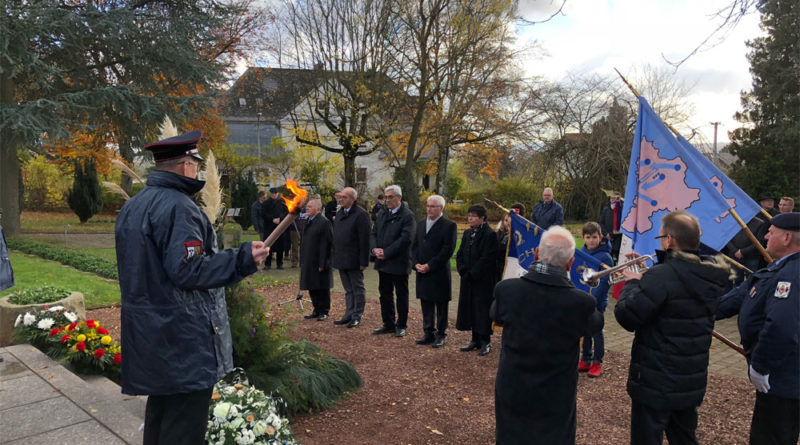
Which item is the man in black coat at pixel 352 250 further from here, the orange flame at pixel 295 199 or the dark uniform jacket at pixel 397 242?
the orange flame at pixel 295 199

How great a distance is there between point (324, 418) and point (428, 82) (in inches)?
586

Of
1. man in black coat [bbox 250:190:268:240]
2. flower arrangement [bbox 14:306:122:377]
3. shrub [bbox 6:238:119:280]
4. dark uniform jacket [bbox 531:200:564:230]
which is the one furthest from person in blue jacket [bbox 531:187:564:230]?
shrub [bbox 6:238:119:280]

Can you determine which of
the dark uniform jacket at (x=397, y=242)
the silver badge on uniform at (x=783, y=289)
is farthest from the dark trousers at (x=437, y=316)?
the silver badge on uniform at (x=783, y=289)

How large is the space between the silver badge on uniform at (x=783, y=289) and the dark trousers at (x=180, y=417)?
3.32 metres

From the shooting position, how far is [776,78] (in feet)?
73.4

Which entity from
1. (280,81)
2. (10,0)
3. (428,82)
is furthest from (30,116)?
(428,82)

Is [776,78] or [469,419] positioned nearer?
[469,419]

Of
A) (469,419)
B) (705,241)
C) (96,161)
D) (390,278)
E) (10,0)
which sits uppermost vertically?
(10,0)

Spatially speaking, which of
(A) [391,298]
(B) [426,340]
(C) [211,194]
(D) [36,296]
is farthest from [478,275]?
(D) [36,296]

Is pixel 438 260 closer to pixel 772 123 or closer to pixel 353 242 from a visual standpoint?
pixel 353 242

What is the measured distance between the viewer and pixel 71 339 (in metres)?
5.39

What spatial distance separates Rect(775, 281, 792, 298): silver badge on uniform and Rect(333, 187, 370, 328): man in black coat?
18.7 ft

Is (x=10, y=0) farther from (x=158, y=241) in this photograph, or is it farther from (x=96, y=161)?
(x=158, y=241)

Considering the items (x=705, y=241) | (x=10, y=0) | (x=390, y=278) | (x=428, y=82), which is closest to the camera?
(x=705, y=241)
